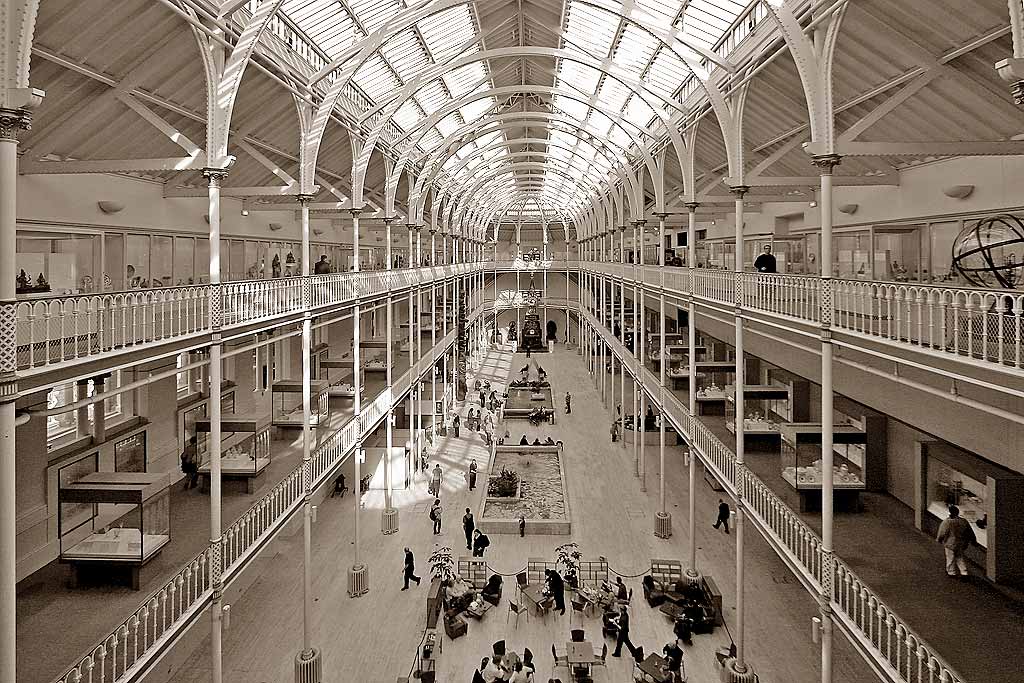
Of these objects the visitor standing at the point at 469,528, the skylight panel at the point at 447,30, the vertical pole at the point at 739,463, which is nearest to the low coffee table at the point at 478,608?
the visitor standing at the point at 469,528

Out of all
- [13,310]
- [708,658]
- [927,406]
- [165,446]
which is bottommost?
[708,658]

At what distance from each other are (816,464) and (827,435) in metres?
4.46

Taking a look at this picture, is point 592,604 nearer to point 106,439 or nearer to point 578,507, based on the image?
point 578,507

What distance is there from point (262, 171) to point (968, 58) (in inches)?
750

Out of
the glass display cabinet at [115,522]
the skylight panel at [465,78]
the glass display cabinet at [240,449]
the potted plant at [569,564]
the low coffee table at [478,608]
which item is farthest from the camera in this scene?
the skylight panel at [465,78]

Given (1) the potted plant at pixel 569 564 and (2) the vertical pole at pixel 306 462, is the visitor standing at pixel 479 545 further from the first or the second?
(2) the vertical pole at pixel 306 462

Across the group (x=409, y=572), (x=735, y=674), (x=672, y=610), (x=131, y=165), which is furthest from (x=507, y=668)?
(x=131, y=165)

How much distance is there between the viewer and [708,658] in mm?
14062

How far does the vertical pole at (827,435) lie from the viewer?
9.15 meters

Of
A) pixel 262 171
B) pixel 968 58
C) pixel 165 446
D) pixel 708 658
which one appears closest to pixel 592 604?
pixel 708 658

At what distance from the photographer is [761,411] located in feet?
70.6

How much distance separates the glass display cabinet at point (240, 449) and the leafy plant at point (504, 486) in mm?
9765

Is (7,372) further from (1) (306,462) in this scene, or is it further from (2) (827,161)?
(2) (827,161)

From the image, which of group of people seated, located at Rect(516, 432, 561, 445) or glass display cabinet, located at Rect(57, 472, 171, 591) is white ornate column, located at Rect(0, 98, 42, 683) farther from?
group of people seated, located at Rect(516, 432, 561, 445)
